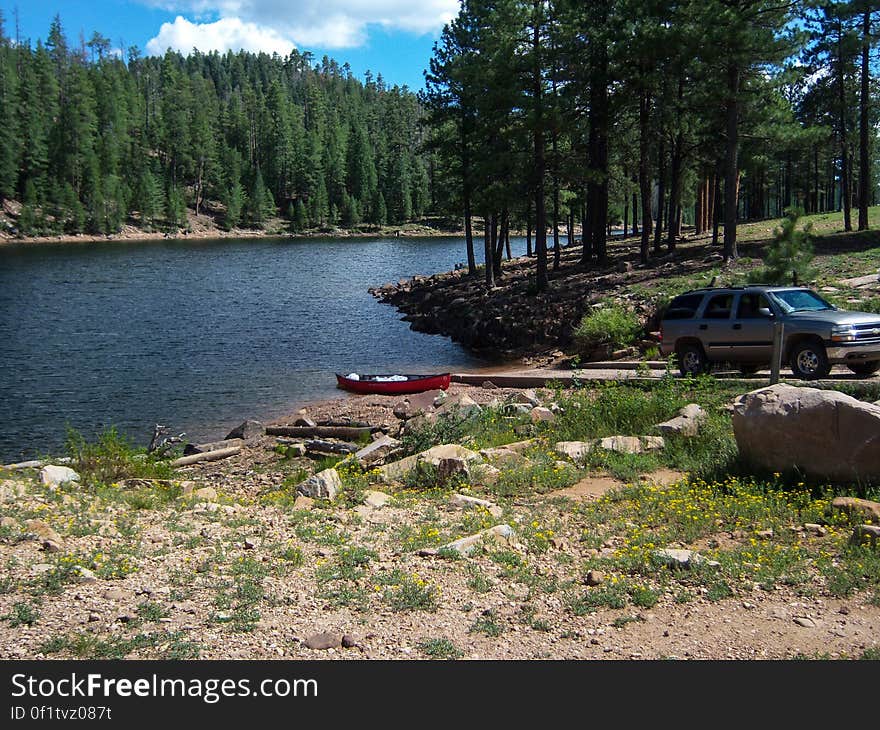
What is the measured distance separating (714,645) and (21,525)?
25.4 feet

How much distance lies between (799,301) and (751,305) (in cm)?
96

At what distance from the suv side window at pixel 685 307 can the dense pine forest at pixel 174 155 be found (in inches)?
4249

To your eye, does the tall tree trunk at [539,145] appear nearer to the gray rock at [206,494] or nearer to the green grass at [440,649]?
the gray rock at [206,494]

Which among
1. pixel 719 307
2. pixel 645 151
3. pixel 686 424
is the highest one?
pixel 645 151

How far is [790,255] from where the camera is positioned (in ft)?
70.5

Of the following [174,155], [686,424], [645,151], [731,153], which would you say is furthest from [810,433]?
[174,155]

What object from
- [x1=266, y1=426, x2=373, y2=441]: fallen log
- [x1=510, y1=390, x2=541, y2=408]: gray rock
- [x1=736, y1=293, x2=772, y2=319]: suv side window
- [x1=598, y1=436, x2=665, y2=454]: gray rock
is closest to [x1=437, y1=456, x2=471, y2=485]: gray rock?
[x1=598, y1=436, x2=665, y2=454]: gray rock

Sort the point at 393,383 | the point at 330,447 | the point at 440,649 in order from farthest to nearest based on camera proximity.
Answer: the point at 393,383
the point at 330,447
the point at 440,649

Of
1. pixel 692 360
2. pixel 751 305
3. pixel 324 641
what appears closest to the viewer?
pixel 324 641

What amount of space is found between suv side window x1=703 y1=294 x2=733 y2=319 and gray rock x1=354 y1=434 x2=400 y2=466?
27.0ft

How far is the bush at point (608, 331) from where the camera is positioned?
24078 mm

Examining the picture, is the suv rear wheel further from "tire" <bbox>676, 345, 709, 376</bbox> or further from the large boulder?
the large boulder

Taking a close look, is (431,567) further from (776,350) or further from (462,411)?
(776,350)

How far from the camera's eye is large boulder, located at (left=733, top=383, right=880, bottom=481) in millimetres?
9031
